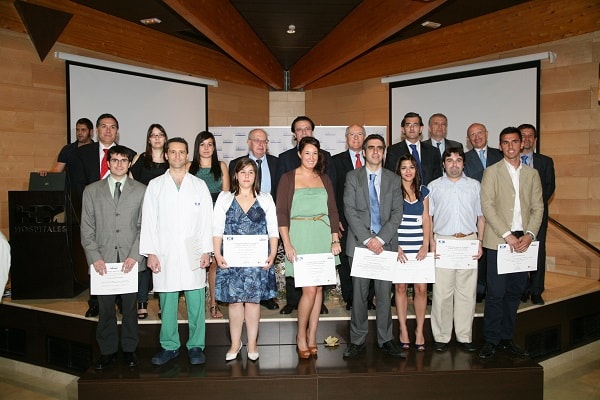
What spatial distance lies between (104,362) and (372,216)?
2.15 m

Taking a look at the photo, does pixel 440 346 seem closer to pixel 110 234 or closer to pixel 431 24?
pixel 110 234

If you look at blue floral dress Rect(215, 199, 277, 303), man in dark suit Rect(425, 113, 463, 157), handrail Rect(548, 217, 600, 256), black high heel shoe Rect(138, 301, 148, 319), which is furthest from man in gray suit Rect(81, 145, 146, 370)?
handrail Rect(548, 217, 600, 256)

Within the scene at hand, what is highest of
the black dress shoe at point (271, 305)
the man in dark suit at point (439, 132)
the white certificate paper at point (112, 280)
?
the man in dark suit at point (439, 132)

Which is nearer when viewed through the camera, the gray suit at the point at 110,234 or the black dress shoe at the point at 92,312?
the gray suit at the point at 110,234

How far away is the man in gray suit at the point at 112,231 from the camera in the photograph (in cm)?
345

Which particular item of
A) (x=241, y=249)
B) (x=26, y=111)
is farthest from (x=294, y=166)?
(x=26, y=111)

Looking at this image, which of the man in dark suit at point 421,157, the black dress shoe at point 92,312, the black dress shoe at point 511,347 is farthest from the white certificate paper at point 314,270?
the black dress shoe at point 92,312

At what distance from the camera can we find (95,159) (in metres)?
4.36

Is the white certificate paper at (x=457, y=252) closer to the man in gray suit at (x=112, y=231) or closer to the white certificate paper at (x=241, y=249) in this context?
the white certificate paper at (x=241, y=249)

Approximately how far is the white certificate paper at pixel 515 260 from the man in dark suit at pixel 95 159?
299cm

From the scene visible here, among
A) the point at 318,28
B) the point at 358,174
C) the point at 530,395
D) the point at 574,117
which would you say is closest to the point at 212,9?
the point at 318,28

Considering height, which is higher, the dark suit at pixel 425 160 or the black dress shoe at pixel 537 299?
the dark suit at pixel 425 160

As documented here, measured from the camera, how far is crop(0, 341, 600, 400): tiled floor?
3982 millimetres

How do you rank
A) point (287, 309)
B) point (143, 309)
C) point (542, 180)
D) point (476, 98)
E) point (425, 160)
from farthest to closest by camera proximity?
point (476, 98)
point (542, 180)
point (425, 160)
point (287, 309)
point (143, 309)
